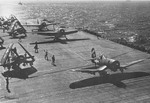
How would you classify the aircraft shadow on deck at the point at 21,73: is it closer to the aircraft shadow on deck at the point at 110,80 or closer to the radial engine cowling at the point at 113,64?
the aircraft shadow on deck at the point at 110,80

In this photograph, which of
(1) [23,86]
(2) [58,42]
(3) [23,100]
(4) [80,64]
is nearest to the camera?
(3) [23,100]

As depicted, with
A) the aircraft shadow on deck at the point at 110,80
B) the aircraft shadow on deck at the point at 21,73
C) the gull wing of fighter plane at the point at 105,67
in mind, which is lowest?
the aircraft shadow on deck at the point at 110,80

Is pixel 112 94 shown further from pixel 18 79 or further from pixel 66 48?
pixel 66 48

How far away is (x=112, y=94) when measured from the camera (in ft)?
84.2

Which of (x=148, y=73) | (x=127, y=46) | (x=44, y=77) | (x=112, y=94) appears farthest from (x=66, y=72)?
(x=127, y=46)

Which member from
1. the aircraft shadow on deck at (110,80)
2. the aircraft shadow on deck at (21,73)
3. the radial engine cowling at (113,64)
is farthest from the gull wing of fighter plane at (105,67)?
the aircraft shadow on deck at (21,73)

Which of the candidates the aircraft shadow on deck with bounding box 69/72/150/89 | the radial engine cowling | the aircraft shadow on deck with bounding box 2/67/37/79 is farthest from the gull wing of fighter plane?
the aircraft shadow on deck with bounding box 2/67/37/79

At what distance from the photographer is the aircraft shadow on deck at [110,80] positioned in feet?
92.9

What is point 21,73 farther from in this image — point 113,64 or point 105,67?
point 113,64

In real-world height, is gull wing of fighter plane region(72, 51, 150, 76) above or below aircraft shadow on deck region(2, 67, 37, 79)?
above

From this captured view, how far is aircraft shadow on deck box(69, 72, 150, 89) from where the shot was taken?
2831cm

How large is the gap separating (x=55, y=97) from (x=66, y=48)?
1003 inches

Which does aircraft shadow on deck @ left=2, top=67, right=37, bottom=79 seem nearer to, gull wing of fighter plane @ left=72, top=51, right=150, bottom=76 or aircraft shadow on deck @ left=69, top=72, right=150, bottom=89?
aircraft shadow on deck @ left=69, top=72, right=150, bottom=89

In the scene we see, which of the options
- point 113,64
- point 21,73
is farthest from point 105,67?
point 21,73
